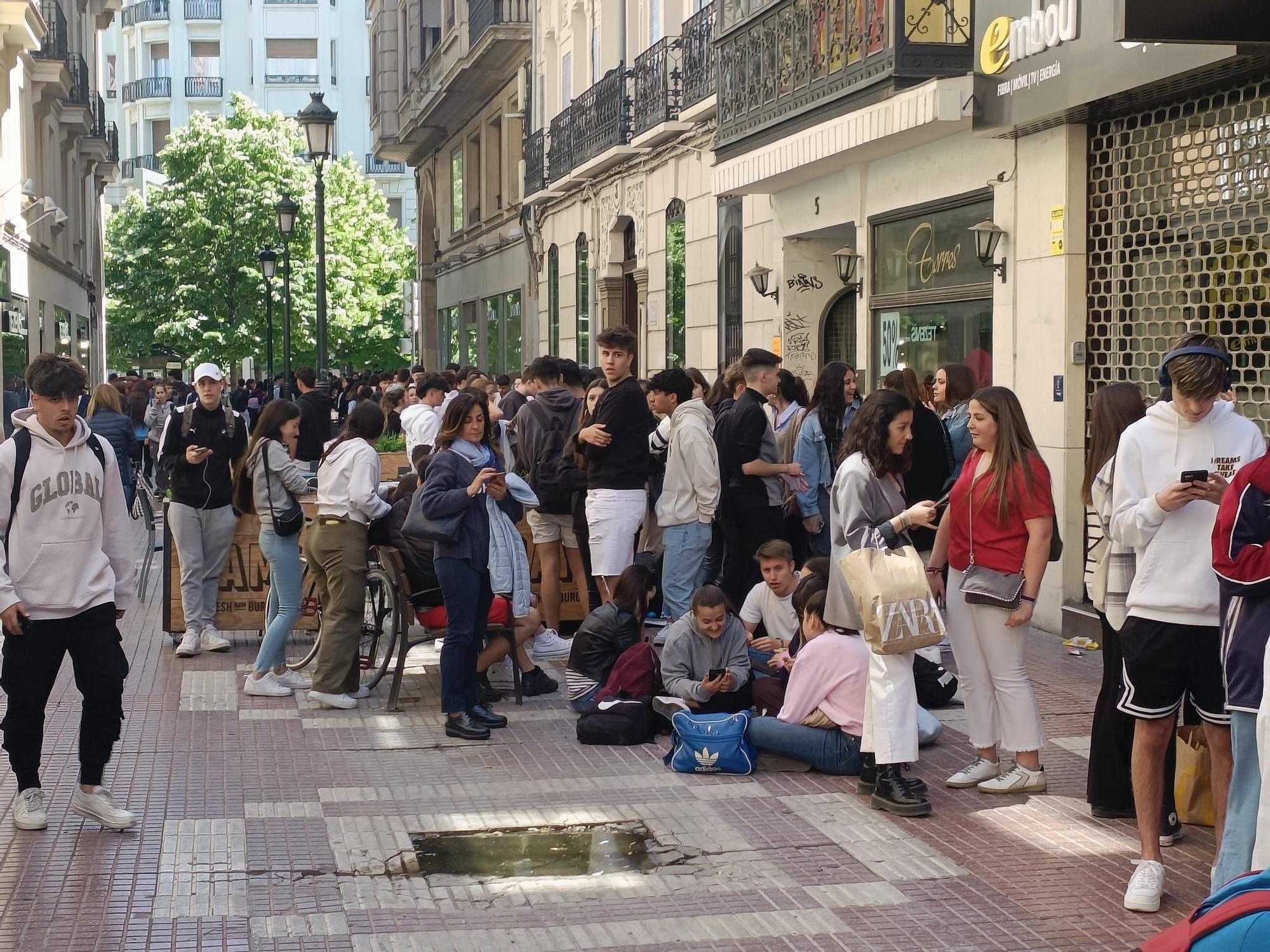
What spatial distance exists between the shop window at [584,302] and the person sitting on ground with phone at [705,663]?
19.6 metres

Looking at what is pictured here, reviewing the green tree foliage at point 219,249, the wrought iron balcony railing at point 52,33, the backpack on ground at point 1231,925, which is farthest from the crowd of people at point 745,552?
the green tree foliage at point 219,249

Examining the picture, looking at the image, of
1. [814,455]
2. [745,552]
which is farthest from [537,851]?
[814,455]

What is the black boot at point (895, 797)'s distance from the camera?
7211mm

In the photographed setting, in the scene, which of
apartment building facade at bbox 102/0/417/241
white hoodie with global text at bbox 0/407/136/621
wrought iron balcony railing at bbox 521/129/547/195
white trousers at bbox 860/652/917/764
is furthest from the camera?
apartment building facade at bbox 102/0/417/241

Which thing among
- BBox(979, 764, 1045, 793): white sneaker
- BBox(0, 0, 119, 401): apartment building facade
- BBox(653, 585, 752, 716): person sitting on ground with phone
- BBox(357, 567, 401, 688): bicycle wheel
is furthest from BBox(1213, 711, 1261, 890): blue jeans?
BBox(0, 0, 119, 401): apartment building facade

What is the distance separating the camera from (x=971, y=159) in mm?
13906

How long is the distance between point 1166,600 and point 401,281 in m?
53.3

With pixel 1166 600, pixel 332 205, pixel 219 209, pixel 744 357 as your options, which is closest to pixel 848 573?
pixel 1166 600

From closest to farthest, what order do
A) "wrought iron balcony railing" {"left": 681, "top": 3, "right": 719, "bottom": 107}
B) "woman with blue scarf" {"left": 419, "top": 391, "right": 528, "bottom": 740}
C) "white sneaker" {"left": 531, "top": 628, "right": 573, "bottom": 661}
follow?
"woman with blue scarf" {"left": 419, "top": 391, "right": 528, "bottom": 740}, "white sneaker" {"left": 531, "top": 628, "right": 573, "bottom": 661}, "wrought iron balcony railing" {"left": 681, "top": 3, "right": 719, "bottom": 107}

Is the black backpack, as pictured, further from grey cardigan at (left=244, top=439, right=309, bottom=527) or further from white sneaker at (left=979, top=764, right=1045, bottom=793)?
white sneaker at (left=979, top=764, right=1045, bottom=793)

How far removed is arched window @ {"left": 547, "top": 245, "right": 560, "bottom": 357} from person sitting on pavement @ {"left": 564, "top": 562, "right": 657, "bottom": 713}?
2157cm

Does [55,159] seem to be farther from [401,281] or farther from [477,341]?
[401,281]

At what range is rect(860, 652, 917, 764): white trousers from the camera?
24.0 ft

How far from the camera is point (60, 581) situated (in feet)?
22.5
